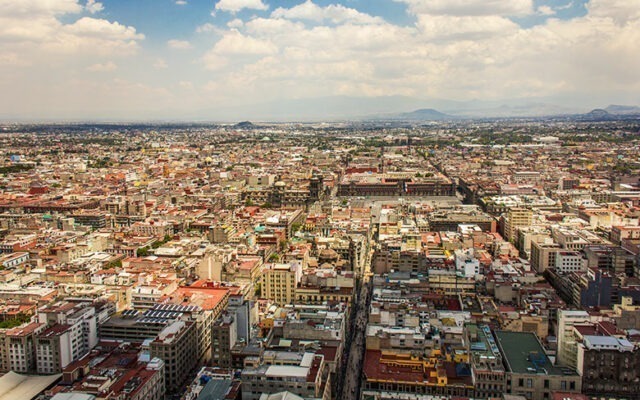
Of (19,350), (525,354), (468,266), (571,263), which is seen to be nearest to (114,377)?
(19,350)

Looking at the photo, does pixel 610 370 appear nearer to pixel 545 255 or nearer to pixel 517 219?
pixel 545 255

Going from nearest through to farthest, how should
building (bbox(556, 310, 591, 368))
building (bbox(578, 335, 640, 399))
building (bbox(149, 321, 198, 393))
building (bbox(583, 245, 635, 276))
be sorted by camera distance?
building (bbox(578, 335, 640, 399)), building (bbox(149, 321, 198, 393)), building (bbox(556, 310, 591, 368)), building (bbox(583, 245, 635, 276))

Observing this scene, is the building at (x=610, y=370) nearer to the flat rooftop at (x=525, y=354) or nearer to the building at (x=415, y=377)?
the flat rooftop at (x=525, y=354)

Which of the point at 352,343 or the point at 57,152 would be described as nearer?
the point at 352,343

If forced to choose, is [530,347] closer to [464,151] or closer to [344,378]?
[344,378]

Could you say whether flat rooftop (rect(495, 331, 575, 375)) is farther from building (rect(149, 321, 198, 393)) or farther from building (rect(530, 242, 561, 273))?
building (rect(530, 242, 561, 273))

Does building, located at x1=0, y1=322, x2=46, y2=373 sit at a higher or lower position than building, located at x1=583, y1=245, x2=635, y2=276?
lower

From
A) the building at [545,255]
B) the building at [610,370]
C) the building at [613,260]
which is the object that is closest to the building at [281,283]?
the building at [610,370]

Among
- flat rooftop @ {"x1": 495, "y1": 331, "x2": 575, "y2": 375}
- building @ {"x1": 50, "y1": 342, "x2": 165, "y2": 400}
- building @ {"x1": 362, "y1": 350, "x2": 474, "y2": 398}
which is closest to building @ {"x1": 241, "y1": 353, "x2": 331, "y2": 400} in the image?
building @ {"x1": 362, "y1": 350, "x2": 474, "y2": 398}

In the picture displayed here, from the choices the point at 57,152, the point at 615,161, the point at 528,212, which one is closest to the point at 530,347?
the point at 528,212
